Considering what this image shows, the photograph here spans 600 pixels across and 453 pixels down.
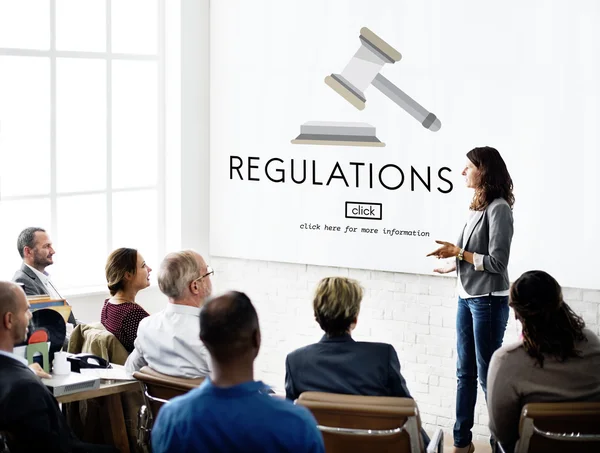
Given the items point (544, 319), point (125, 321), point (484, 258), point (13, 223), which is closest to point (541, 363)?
point (544, 319)

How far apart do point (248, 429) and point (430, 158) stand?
4050 mm

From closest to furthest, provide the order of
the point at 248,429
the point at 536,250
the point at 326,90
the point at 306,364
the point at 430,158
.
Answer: the point at 248,429, the point at 306,364, the point at 536,250, the point at 430,158, the point at 326,90

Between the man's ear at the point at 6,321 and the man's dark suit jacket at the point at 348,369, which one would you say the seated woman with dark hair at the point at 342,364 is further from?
the man's ear at the point at 6,321

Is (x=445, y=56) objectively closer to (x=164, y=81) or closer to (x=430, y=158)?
(x=430, y=158)

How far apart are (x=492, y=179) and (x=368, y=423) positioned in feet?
7.81

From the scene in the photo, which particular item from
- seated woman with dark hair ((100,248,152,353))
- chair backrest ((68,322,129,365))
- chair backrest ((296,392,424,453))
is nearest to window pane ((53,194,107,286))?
seated woman with dark hair ((100,248,152,353))

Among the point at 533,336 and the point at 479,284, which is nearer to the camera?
the point at 533,336

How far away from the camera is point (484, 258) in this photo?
17.7 ft

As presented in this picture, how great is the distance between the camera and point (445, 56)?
6184mm

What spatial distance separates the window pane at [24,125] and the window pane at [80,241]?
0.85 feet

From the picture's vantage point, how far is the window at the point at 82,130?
21.2ft

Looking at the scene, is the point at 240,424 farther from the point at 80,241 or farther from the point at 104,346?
the point at 80,241

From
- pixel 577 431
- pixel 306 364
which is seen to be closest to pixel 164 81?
pixel 306 364

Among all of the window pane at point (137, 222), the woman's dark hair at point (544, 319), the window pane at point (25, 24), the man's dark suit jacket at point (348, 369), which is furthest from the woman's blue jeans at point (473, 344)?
the window pane at point (25, 24)
